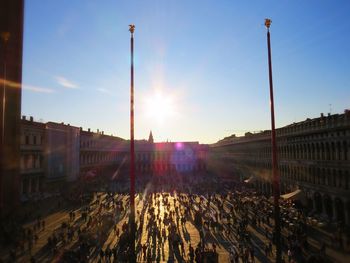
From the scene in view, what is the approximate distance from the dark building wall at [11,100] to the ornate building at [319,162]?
123 ft

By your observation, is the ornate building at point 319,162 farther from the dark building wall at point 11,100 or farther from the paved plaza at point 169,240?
the dark building wall at point 11,100

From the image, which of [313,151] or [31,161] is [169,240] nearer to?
[313,151]

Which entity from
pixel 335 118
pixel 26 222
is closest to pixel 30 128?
pixel 26 222

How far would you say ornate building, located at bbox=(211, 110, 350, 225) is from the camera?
108 ft

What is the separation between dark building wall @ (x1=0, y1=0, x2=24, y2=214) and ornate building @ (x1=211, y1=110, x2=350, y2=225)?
1474 inches

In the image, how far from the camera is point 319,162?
126ft

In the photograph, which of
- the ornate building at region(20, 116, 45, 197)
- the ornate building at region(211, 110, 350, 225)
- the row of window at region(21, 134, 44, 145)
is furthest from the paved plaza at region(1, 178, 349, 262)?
the row of window at region(21, 134, 44, 145)

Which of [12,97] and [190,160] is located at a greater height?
[12,97]

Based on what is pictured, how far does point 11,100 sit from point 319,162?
1530 inches

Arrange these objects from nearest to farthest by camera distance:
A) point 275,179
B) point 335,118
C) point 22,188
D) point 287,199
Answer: point 275,179, point 335,118, point 287,199, point 22,188

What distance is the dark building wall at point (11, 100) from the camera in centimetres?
3934

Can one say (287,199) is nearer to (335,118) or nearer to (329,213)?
(329,213)

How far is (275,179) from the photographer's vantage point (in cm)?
1678

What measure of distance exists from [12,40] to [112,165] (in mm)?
70160
